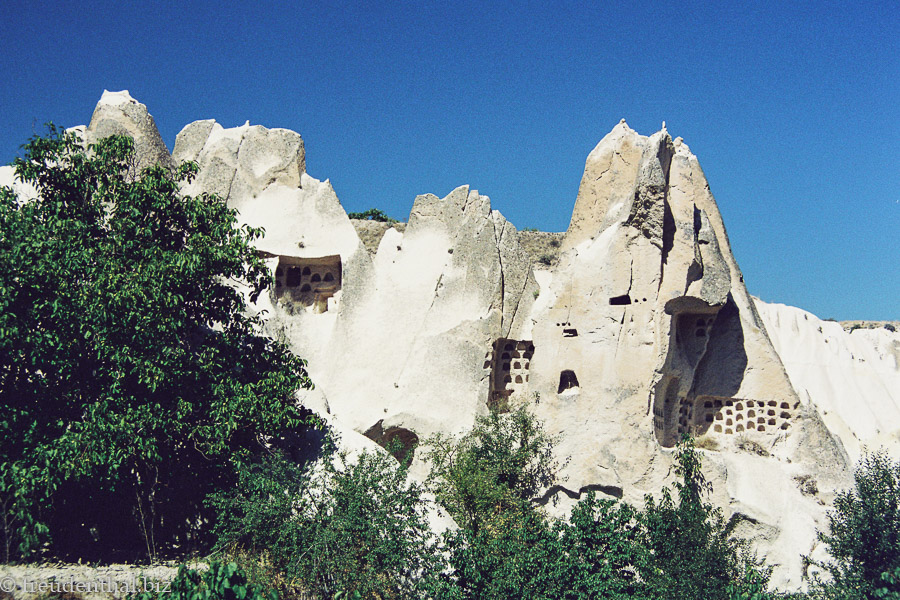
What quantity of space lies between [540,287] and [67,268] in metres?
8.80

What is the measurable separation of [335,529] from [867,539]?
8139 mm

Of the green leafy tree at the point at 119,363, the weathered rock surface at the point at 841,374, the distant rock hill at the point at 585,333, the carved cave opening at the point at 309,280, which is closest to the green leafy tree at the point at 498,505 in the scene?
A: the distant rock hill at the point at 585,333

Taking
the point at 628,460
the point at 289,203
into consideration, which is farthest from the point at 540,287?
the point at 289,203

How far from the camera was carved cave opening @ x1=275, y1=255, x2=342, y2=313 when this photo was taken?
19.5 meters

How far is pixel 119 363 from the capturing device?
13.0 meters

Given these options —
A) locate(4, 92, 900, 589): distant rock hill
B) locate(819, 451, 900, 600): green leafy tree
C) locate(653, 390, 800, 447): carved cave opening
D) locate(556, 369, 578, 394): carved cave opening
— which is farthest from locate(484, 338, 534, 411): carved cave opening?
locate(819, 451, 900, 600): green leafy tree

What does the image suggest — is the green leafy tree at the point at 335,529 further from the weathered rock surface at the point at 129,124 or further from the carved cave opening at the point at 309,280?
the weathered rock surface at the point at 129,124

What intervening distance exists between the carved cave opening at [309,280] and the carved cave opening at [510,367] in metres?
3.71

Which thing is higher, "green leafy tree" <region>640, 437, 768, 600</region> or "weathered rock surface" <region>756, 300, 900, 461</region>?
"weathered rock surface" <region>756, 300, 900, 461</region>

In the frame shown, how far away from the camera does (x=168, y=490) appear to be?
46.2ft

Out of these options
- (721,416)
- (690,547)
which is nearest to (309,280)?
(721,416)

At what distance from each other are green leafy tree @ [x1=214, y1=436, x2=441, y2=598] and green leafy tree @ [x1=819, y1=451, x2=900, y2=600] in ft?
20.7

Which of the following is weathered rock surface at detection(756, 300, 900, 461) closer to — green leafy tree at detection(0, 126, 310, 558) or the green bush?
green leafy tree at detection(0, 126, 310, 558)

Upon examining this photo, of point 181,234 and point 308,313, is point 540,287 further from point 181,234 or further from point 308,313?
point 181,234
